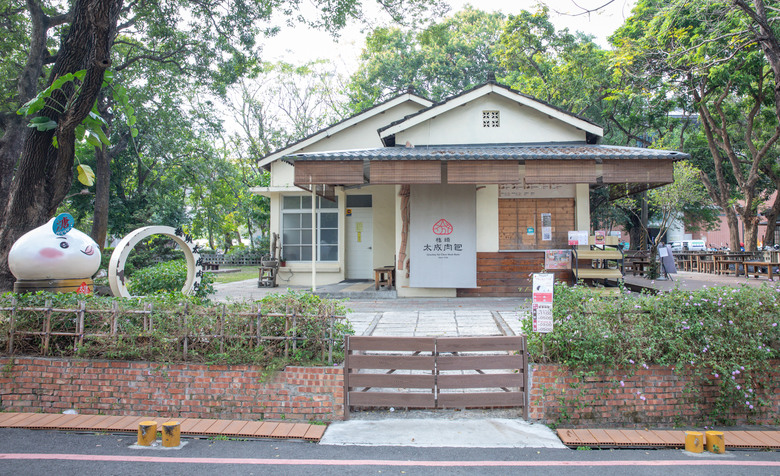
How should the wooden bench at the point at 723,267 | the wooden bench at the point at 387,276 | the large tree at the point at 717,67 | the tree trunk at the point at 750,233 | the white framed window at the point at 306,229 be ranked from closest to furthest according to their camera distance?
the large tree at the point at 717,67 < the wooden bench at the point at 387,276 < the white framed window at the point at 306,229 < the wooden bench at the point at 723,267 < the tree trunk at the point at 750,233

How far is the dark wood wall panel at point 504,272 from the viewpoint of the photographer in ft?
38.6

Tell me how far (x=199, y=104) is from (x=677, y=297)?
727 inches

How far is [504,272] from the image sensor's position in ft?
38.8

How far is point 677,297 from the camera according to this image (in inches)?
238

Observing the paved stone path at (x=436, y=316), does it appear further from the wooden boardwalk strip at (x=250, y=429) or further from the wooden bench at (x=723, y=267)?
the wooden bench at (x=723, y=267)

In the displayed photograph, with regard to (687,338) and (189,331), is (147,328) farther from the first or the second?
(687,338)

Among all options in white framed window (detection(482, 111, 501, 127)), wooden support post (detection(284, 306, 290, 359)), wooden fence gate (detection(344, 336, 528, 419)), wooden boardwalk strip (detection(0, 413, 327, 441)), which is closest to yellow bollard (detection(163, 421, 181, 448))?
wooden boardwalk strip (detection(0, 413, 327, 441))

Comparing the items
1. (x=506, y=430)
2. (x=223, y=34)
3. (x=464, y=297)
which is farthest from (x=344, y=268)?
(x=506, y=430)

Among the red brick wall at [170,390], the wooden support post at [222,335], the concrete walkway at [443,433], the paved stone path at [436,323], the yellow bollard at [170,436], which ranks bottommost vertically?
the concrete walkway at [443,433]

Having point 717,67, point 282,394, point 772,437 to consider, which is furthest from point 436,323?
point 717,67

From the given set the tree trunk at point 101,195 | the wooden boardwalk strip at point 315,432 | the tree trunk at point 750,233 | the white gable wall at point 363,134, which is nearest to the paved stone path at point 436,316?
the wooden boardwalk strip at point 315,432

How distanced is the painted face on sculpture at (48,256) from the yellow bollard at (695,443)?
8.34m

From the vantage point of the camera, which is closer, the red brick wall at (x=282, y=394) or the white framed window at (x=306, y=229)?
the red brick wall at (x=282, y=394)

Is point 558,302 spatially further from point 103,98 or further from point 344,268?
point 103,98
